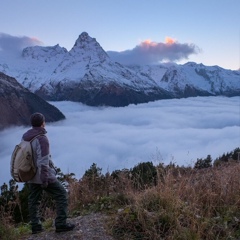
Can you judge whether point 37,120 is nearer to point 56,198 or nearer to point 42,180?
point 42,180

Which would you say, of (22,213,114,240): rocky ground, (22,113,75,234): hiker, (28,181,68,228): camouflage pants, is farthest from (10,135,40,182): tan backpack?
(22,213,114,240): rocky ground

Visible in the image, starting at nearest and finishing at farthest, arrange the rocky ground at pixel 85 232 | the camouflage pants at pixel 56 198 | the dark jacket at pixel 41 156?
the rocky ground at pixel 85 232 → the dark jacket at pixel 41 156 → the camouflage pants at pixel 56 198

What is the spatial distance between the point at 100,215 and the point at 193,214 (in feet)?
5.57

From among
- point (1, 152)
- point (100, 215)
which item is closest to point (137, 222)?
point (100, 215)

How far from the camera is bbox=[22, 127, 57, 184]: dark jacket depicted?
4.88m

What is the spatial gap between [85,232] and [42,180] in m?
0.94

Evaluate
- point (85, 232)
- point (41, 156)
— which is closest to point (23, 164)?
point (41, 156)

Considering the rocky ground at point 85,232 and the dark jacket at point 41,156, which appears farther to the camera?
the dark jacket at point 41,156

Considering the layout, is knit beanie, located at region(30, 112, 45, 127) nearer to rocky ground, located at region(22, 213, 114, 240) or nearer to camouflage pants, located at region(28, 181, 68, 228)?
camouflage pants, located at region(28, 181, 68, 228)

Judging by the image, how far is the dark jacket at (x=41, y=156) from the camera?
488 cm

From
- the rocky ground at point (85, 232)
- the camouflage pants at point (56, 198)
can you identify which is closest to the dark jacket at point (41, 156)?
the camouflage pants at point (56, 198)

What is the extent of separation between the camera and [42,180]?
16.0 ft

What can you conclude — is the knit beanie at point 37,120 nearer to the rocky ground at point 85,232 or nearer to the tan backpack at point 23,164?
the tan backpack at point 23,164

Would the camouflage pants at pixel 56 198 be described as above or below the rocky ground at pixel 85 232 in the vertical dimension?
above
